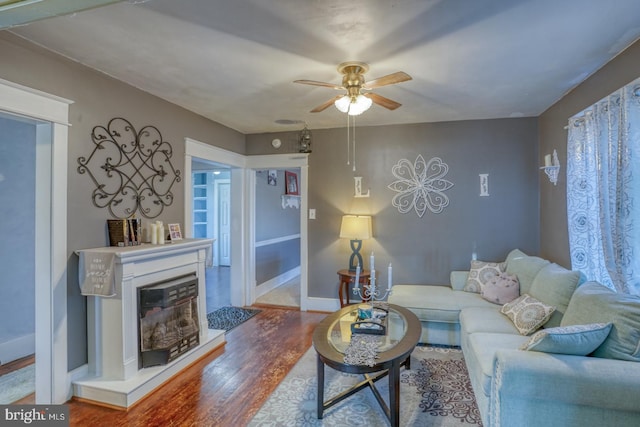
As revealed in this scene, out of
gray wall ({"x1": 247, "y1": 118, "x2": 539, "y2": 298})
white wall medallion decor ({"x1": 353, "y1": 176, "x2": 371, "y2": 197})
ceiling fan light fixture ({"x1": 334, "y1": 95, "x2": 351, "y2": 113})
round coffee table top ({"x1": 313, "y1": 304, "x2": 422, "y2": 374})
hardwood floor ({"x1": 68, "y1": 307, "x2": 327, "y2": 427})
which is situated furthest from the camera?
white wall medallion decor ({"x1": 353, "y1": 176, "x2": 371, "y2": 197})

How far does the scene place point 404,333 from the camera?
239 cm

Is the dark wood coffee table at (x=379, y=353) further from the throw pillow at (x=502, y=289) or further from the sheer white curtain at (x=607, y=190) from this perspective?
the sheer white curtain at (x=607, y=190)

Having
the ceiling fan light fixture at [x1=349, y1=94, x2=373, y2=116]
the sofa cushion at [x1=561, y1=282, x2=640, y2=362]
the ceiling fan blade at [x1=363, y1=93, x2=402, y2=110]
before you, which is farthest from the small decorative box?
the ceiling fan blade at [x1=363, y1=93, x2=402, y2=110]

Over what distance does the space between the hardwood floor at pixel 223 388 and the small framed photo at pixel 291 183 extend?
136 inches

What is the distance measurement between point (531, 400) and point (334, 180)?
10.8ft

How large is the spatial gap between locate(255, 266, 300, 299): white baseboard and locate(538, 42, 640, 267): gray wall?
3.91 m

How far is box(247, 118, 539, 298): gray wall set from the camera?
12.9 feet

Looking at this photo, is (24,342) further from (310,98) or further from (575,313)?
(575,313)

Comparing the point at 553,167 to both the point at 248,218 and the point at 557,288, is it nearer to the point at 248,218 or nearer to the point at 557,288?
the point at 557,288

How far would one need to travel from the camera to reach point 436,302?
10.9 feet

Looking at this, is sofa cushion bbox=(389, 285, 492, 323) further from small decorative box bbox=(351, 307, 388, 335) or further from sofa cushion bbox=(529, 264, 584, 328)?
small decorative box bbox=(351, 307, 388, 335)

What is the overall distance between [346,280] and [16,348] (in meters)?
3.33

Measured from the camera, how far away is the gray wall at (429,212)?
3936 mm

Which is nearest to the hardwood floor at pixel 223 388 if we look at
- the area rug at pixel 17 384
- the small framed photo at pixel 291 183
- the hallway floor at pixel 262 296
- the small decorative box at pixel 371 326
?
the area rug at pixel 17 384
